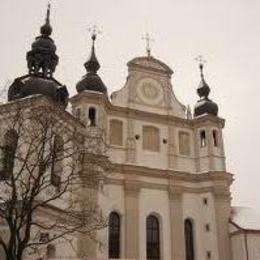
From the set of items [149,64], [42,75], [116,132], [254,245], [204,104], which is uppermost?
[149,64]

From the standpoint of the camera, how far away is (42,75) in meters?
25.2

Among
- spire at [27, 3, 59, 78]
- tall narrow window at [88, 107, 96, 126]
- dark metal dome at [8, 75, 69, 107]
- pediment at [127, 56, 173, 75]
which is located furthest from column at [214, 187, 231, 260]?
spire at [27, 3, 59, 78]

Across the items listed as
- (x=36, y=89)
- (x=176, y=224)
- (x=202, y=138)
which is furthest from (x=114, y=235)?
(x=36, y=89)

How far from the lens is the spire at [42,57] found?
1017 inches

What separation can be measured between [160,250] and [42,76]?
11.7m

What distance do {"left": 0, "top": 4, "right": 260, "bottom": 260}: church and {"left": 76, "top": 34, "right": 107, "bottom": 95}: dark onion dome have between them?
0.06 meters

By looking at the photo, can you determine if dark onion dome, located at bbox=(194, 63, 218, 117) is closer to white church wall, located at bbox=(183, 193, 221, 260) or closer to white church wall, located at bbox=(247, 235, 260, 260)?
white church wall, located at bbox=(183, 193, 221, 260)

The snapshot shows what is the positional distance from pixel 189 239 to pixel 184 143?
5922 millimetres

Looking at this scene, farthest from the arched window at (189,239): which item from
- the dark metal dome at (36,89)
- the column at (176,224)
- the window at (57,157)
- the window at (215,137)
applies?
the dark metal dome at (36,89)

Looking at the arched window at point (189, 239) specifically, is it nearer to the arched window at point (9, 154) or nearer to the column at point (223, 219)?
the column at point (223, 219)

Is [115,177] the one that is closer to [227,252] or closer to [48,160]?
[227,252]

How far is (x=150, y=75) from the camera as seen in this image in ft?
109

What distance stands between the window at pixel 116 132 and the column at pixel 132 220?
Answer: 2.60m

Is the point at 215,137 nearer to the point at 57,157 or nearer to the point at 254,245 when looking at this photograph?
the point at 254,245
